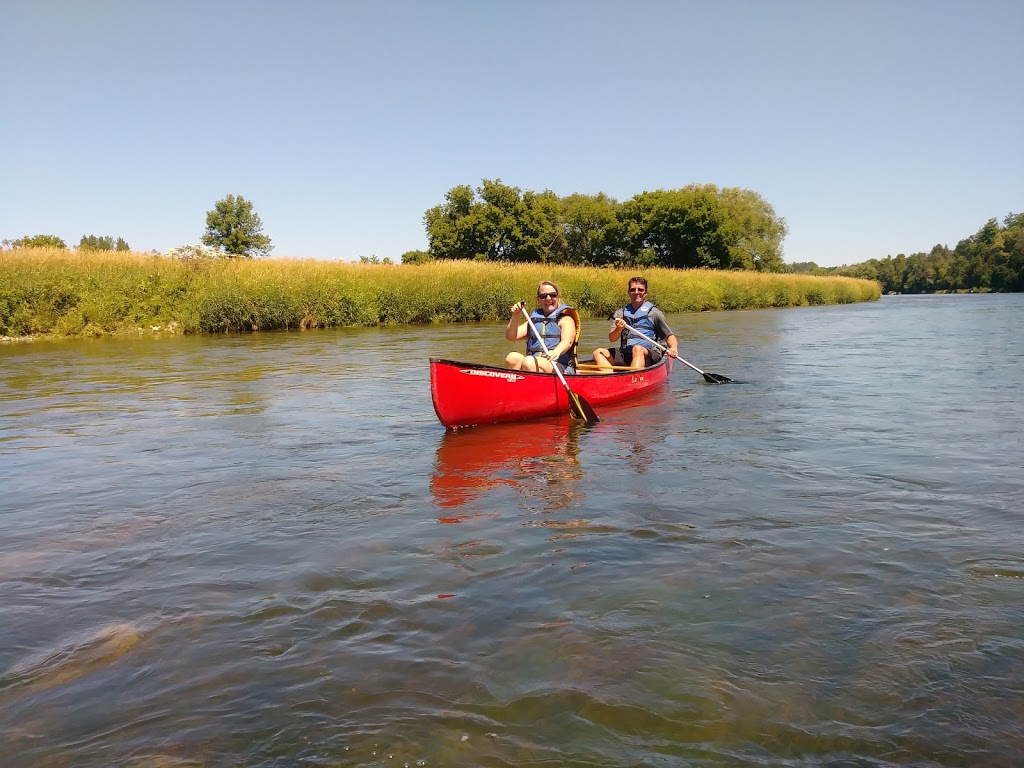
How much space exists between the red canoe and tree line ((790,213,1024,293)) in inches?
2695

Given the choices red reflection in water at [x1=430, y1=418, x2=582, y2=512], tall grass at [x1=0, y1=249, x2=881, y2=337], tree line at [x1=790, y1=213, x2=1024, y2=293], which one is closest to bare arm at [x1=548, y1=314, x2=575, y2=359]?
red reflection in water at [x1=430, y1=418, x2=582, y2=512]

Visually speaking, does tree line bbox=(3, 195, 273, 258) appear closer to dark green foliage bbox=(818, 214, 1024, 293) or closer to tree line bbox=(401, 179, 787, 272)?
tree line bbox=(401, 179, 787, 272)

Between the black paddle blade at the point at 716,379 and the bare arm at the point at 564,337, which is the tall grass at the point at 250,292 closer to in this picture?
Result: the black paddle blade at the point at 716,379

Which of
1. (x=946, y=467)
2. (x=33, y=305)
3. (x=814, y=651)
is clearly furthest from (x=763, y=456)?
(x=33, y=305)

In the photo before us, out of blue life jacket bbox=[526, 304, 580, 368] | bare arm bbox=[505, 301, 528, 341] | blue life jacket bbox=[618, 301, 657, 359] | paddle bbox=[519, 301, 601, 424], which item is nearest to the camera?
paddle bbox=[519, 301, 601, 424]

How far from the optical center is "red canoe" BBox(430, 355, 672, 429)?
277 inches

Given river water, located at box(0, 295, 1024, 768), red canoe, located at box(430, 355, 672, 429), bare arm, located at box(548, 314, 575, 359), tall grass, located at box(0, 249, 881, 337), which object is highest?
tall grass, located at box(0, 249, 881, 337)

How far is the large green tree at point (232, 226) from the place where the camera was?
54.6 meters

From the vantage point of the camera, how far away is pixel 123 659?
276cm

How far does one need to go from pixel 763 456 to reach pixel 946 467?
4.15 ft

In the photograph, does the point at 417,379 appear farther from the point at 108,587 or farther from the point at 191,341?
the point at 191,341

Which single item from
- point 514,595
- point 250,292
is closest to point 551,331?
point 514,595

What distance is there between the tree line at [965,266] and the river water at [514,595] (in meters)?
70.6

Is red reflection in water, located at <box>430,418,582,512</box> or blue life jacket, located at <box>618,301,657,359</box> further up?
blue life jacket, located at <box>618,301,657,359</box>
